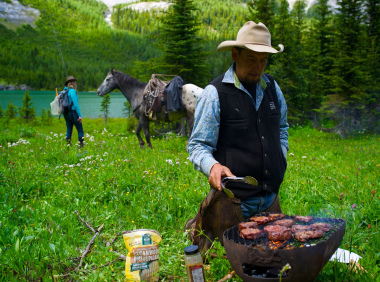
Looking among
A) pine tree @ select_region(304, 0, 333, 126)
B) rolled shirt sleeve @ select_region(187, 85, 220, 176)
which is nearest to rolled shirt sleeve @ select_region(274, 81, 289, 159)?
rolled shirt sleeve @ select_region(187, 85, 220, 176)

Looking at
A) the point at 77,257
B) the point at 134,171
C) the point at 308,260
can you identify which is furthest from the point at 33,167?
the point at 308,260

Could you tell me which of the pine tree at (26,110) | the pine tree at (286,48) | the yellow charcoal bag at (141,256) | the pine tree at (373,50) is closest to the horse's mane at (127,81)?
the yellow charcoal bag at (141,256)

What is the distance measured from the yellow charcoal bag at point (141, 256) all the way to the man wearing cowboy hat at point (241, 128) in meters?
0.75

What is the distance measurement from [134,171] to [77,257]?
3.25m

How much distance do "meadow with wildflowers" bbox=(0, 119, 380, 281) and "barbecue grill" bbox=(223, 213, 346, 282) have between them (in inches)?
30.4

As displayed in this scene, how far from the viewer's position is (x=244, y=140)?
122 inches

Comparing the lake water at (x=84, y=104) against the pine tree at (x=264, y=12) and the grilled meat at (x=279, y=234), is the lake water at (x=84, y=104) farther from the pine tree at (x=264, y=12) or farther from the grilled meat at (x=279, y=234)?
the grilled meat at (x=279, y=234)

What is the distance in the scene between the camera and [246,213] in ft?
10.9

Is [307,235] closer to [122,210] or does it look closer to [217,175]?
[217,175]

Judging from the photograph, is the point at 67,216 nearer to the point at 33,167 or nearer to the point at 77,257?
the point at 77,257

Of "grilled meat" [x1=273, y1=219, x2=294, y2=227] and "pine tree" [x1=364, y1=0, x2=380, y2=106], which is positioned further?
"pine tree" [x1=364, y1=0, x2=380, y2=106]

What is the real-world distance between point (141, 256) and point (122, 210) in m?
1.98

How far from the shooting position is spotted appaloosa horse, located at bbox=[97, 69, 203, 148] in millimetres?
10867

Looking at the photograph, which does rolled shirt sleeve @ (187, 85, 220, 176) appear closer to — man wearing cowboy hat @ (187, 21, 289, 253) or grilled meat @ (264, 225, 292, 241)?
A: man wearing cowboy hat @ (187, 21, 289, 253)
